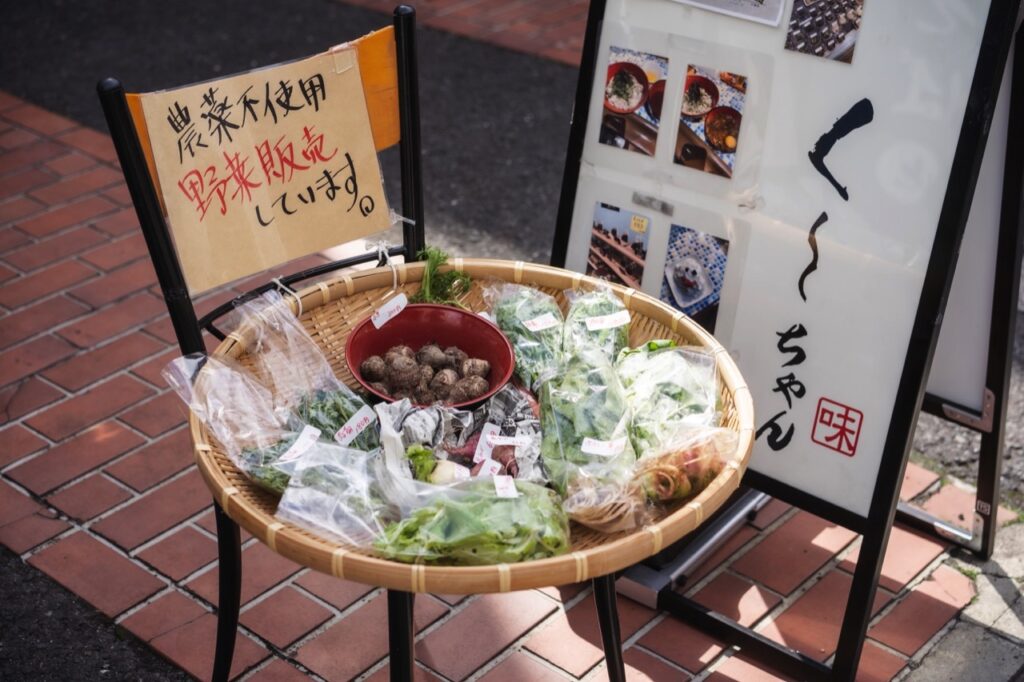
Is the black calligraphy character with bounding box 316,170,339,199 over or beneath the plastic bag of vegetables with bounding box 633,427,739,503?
over

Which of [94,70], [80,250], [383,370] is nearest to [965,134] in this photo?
[383,370]

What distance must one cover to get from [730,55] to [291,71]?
2.73 ft

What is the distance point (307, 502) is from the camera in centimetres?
159

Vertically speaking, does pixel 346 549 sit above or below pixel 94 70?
above

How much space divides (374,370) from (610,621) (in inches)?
23.7

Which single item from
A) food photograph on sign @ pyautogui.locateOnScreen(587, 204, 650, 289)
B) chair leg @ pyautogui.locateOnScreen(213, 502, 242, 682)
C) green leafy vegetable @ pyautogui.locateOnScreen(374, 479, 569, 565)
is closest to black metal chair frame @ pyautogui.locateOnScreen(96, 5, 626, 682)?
chair leg @ pyautogui.locateOnScreen(213, 502, 242, 682)

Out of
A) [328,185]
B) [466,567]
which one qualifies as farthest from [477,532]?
[328,185]

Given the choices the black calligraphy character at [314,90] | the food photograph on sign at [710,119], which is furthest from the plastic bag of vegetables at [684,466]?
the black calligraphy character at [314,90]

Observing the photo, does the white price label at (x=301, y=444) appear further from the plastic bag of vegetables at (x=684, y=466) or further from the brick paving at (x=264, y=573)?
the brick paving at (x=264, y=573)

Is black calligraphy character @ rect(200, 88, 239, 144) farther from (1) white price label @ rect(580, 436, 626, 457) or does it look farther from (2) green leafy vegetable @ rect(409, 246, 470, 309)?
(1) white price label @ rect(580, 436, 626, 457)

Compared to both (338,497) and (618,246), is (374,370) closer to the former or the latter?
(338,497)

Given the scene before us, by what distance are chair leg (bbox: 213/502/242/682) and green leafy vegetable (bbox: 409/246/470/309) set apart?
0.56 m

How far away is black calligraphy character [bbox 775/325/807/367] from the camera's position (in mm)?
2109

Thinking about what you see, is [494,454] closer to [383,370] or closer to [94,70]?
[383,370]
